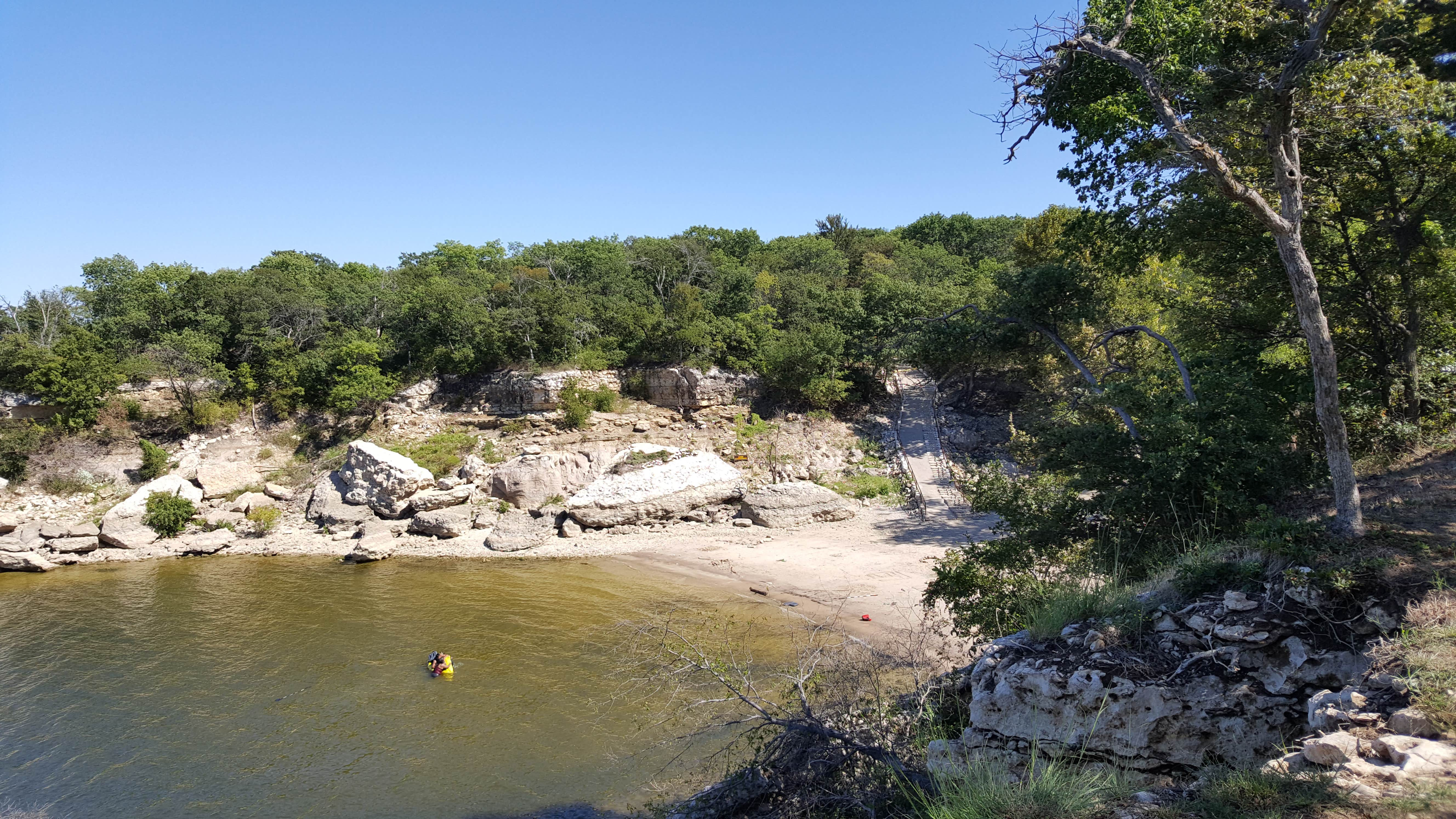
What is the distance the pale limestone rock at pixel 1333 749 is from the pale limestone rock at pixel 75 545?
29806mm

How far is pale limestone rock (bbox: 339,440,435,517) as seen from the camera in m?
23.5

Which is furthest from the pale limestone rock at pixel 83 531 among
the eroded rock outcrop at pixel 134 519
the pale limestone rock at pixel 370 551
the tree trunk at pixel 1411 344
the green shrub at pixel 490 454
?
the tree trunk at pixel 1411 344

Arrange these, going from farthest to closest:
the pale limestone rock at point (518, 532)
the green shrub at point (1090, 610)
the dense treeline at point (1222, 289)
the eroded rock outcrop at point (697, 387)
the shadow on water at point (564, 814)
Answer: the eroded rock outcrop at point (697, 387)
the pale limestone rock at point (518, 532)
the shadow on water at point (564, 814)
the dense treeline at point (1222, 289)
the green shrub at point (1090, 610)

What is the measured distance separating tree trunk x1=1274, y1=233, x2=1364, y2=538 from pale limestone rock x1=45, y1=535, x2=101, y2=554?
3061 cm

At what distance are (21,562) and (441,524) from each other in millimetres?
12124

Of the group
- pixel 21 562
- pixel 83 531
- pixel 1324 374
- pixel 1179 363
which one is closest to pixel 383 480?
pixel 83 531

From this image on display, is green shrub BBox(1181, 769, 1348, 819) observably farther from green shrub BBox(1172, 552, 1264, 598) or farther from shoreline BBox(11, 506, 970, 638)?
shoreline BBox(11, 506, 970, 638)

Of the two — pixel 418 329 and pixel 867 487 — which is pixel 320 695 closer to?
pixel 867 487

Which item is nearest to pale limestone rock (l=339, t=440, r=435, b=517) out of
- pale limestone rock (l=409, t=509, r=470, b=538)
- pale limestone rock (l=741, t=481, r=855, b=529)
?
pale limestone rock (l=409, t=509, r=470, b=538)

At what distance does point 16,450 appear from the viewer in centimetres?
2512

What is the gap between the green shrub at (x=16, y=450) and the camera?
25.0 metres

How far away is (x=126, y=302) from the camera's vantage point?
31500 millimetres

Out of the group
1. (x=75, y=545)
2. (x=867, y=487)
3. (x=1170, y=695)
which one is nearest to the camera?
(x=1170, y=695)

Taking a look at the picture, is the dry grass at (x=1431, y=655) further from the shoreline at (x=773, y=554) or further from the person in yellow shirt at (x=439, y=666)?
the person in yellow shirt at (x=439, y=666)
